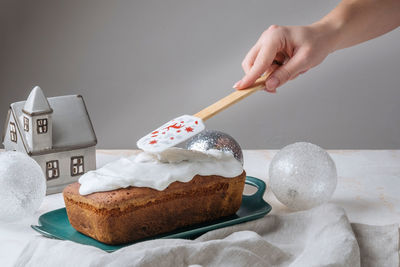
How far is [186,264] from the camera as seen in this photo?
35.1 inches

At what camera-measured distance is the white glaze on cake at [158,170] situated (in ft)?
3.44

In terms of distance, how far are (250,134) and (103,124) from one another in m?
0.73

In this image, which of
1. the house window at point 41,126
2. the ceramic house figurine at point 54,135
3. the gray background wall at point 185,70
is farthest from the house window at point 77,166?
the gray background wall at point 185,70

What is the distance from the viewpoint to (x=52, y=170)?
4.50 ft

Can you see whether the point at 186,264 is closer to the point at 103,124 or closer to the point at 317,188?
the point at 317,188

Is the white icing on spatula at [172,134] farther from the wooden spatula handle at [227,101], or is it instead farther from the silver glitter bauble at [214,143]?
the silver glitter bauble at [214,143]

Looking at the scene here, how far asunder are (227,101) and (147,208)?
38 cm

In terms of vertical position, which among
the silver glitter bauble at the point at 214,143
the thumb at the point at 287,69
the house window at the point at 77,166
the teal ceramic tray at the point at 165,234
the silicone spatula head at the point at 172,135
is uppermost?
the thumb at the point at 287,69

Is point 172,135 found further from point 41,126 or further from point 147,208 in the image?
point 41,126

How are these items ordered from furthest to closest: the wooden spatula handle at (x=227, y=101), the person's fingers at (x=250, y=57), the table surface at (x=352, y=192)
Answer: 1. the person's fingers at (x=250, y=57)
2. the wooden spatula handle at (x=227, y=101)
3. the table surface at (x=352, y=192)

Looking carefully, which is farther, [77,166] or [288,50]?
[288,50]

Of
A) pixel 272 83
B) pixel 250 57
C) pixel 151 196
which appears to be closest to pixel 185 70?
pixel 250 57

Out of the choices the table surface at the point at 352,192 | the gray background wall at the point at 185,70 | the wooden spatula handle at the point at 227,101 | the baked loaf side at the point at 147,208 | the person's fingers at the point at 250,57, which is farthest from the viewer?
the gray background wall at the point at 185,70

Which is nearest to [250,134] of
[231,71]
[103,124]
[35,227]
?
[231,71]
